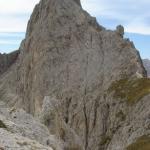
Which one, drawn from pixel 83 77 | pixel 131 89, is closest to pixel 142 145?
pixel 131 89

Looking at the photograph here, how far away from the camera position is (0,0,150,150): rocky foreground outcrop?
4675 inches

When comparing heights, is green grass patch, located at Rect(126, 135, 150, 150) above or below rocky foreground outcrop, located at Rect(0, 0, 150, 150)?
below

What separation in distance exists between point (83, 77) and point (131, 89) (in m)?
34.1

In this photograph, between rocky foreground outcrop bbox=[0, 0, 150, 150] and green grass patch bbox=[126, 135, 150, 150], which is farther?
rocky foreground outcrop bbox=[0, 0, 150, 150]

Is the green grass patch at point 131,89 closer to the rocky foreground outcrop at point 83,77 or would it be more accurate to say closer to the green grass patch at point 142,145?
the rocky foreground outcrop at point 83,77

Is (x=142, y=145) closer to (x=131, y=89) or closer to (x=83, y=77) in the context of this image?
(x=131, y=89)

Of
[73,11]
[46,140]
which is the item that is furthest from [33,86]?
[46,140]

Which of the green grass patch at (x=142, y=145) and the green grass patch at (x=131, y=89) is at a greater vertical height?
the green grass patch at (x=131, y=89)

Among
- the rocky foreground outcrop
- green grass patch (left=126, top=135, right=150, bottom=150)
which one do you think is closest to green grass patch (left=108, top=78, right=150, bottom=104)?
the rocky foreground outcrop

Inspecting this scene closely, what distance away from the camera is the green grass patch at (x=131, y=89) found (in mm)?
114950

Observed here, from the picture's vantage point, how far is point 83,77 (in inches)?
6088

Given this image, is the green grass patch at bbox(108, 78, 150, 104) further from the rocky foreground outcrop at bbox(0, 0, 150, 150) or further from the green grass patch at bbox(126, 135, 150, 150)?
the green grass patch at bbox(126, 135, 150, 150)

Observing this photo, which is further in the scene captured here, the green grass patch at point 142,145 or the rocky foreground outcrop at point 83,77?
the rocky foreground outcrop at point 83,77

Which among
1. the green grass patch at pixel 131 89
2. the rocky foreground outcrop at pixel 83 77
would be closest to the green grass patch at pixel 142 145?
the rocky foreground outcrop at pixel 83 77
